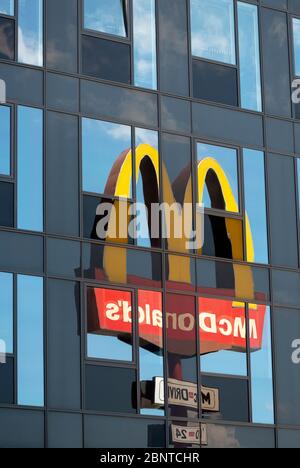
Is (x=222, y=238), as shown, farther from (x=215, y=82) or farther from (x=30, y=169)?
(x=30, y=169)

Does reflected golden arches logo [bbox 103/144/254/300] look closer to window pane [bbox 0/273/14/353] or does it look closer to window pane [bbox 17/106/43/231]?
window pane [bbox 17/106/43/231]

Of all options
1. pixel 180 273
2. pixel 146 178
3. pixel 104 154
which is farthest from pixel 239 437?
pixel 104 154

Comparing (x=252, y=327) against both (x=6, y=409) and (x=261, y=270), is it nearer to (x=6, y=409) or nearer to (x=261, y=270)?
(x=261, y=270)

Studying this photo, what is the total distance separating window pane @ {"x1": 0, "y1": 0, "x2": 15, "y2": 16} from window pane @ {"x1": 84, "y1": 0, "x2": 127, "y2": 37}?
1544 millimetres

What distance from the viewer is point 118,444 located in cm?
2341

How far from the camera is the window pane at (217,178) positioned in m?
25.7

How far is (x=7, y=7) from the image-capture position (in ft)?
80.2

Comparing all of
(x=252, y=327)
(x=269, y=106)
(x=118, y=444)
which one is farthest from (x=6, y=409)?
(x=269, y=106)

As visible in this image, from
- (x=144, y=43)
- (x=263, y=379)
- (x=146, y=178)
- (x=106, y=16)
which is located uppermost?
(x=106, y=16)

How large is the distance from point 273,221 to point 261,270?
3.78 feet

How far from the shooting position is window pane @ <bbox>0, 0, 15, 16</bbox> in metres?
24.4

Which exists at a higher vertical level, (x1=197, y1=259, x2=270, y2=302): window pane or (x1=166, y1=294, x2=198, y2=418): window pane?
(x1=197, y1=259, x2=270, y2=302): window pane

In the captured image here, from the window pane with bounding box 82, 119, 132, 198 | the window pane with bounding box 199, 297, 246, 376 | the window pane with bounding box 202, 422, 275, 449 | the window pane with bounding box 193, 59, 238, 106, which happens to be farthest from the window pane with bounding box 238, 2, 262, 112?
the window pane with bounding box 202, 422, 275, 449

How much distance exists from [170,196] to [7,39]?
4329 mm
